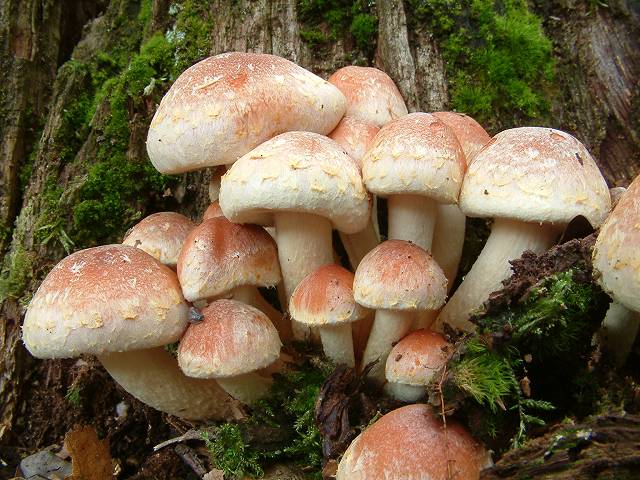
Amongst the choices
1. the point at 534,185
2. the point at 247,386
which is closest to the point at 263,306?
the point at 247,386

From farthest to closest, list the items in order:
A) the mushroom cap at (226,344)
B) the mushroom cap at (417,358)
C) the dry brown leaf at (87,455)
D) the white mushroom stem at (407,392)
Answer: the dry brown leaf at (87,455) < the white mushroom stem at (407,392) < the mushroom cap at (226,344) < the mushroom cap at (417,358)

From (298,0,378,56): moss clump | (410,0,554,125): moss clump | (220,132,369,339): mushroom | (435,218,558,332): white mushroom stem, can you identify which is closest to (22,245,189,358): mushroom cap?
(220,132,369,339): mushroom

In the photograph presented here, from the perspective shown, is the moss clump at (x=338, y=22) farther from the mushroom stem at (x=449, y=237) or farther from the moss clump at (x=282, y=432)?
the moss clump at (x=282, y=432)

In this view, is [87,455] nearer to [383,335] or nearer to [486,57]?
[383,335]

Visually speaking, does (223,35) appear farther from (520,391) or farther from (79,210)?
(520,391)

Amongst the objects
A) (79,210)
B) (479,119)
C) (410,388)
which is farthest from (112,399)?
(479,119)

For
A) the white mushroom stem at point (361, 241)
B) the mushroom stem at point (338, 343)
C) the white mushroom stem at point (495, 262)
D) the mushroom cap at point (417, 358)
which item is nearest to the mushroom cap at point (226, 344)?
the mushroom stem at point (338, 343)
